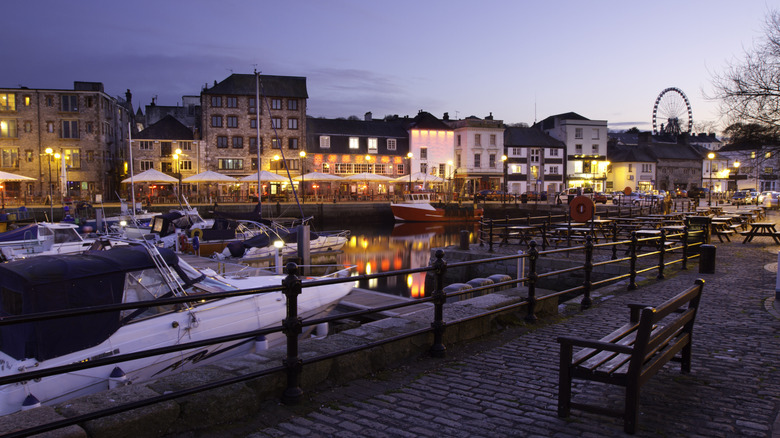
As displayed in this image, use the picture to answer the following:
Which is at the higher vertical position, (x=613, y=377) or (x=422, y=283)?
(x=613, y=377)

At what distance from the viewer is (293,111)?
6228cm

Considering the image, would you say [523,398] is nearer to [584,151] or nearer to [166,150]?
[166,150]

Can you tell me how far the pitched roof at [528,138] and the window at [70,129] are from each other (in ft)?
168

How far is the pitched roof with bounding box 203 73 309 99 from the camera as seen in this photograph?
6043cm

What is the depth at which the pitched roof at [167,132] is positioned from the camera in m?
57.7

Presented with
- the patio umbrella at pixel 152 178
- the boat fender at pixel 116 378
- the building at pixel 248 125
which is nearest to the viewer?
the boat fender at pixel 116 378

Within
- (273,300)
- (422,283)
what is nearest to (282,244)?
(422,283)

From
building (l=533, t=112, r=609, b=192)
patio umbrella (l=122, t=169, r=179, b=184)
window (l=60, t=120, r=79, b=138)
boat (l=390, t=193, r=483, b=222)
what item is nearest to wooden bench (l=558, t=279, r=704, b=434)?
patio umbrella (l=122, t=169, r=179, b=184)

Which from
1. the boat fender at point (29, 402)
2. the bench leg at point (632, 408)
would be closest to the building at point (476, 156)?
the boat fender at point (29, 402)

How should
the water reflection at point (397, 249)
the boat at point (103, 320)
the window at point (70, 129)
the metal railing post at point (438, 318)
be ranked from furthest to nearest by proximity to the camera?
the window at point (70, 129)
the water reflection at point (397, 249)
the boat at point (103, 320)
the metal railing post at point (438, 318)

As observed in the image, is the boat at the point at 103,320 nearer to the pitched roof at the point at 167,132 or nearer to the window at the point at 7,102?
the pitched roof at the point at 167,132

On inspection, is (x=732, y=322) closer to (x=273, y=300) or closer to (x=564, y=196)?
(x=273, y=300)

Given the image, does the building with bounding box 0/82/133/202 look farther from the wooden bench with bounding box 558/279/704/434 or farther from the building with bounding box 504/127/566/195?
the wooden bench with bounding box 558/279/704/434

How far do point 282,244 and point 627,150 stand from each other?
71559 mm
